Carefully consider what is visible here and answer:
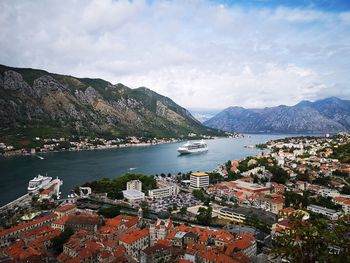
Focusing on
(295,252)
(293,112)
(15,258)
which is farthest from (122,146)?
(293,112)

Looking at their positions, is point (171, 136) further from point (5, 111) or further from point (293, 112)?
point (293, 112)

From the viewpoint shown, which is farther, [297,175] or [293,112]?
[293,112]

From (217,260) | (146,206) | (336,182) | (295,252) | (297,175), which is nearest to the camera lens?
(295,252)

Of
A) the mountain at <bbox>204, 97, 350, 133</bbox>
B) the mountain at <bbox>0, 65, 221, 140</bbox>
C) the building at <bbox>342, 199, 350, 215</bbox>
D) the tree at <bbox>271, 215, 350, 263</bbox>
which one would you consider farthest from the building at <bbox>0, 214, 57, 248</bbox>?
the mountain at <bbox>204, 97, 350, 133</bbox>

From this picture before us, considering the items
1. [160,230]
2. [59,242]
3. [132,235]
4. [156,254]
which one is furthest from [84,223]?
[156,254]

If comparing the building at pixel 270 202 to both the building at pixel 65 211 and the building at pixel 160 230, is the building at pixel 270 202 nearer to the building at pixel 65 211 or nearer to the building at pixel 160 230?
the building at pixel 160 230

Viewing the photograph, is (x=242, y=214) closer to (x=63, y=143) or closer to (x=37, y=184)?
(x=37, y=184)

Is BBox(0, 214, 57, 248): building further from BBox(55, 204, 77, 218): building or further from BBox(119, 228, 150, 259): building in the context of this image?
BBox(119, 228, 150, 259): building
